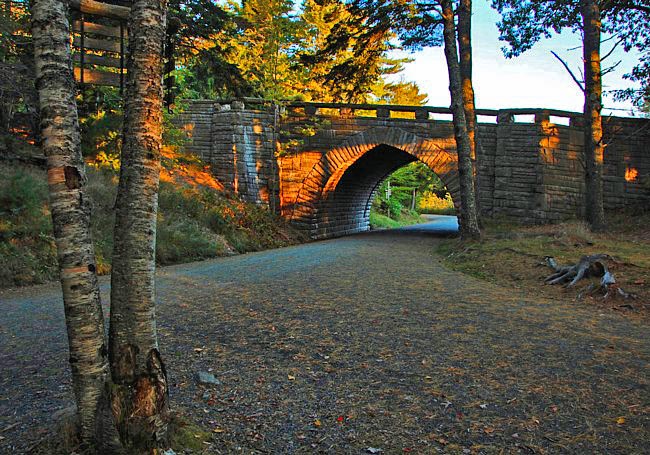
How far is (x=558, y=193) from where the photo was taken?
57.8 ft

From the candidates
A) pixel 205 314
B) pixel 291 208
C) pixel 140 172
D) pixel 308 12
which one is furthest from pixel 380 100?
pixel 140 172

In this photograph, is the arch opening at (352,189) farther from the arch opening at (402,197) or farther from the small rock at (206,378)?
the small rock at (206,378)

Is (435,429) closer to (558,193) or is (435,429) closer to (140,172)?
(140,172)

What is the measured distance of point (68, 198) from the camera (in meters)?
2.49

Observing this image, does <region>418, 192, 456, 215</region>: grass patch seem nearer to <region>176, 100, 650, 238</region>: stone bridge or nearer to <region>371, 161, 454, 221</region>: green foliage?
<region>371, 161, 454, 221</region>: green foliage

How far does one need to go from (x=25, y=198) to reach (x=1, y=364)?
715cm

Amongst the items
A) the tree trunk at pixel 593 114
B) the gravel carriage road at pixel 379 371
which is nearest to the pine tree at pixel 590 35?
the tree trunk at pixel 593 114

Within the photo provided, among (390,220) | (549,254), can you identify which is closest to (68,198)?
(549,254)

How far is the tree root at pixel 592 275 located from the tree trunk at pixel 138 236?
21.7 ft

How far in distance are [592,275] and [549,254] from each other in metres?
2.00

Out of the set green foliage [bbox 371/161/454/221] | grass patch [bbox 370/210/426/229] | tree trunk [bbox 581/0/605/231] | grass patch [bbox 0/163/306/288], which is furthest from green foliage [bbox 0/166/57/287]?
green foliage [bbox 371/161/454/221]

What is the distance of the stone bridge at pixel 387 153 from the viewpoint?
1748cm

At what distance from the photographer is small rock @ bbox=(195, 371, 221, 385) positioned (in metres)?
3.80

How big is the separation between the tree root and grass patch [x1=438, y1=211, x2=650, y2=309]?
14 centimetres
